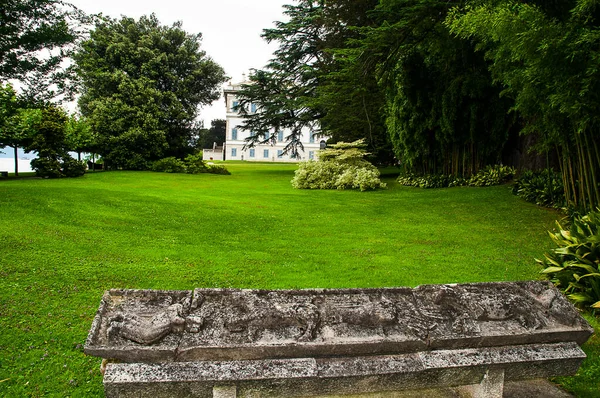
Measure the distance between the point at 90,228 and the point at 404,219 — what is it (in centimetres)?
632

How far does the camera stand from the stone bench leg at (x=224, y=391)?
214cm

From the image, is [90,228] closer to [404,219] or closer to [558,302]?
[404,219]

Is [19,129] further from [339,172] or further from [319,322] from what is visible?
[319,322]

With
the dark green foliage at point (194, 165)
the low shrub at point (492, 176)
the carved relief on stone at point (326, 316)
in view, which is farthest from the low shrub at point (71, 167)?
the carved relief on stone at point (326, 316)

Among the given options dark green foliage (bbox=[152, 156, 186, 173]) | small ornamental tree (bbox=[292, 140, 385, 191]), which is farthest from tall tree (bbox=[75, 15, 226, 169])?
A: small ornamental tree (bbox=[292, 140, 385, 191])

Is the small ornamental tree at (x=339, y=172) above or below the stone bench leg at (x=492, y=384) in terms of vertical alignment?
above

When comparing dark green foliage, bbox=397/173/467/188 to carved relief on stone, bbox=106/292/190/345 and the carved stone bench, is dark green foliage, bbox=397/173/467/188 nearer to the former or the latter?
the carved stone bench

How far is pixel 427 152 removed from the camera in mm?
15023

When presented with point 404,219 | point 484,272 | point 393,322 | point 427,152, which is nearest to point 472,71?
point 427,152

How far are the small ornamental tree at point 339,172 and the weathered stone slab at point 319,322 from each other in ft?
39.5

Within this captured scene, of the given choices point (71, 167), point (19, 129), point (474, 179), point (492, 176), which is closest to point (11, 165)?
point (71, 167)

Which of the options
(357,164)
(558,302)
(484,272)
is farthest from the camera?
(357,164)

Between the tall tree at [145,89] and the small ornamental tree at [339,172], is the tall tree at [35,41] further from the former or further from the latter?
the tall tree at [145,89]

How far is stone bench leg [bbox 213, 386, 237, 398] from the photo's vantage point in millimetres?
2139
